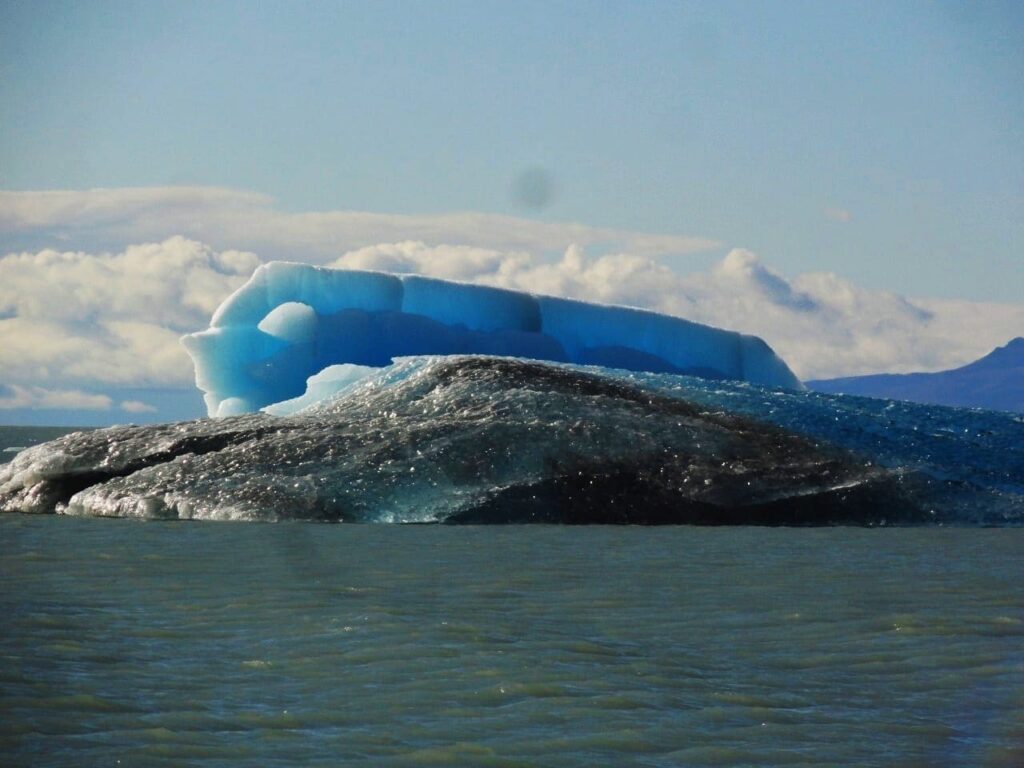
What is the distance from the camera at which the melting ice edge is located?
1112 cm

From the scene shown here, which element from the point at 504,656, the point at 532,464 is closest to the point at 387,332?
the point at 532,464

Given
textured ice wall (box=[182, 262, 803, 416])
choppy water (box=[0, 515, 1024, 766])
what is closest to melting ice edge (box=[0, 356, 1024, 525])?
choppy water (box=[0, 515, 1024, 766])

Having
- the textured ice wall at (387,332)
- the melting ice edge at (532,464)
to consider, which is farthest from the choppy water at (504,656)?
the textured ice wall at (387,332)

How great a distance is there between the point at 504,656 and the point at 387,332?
12203 mm

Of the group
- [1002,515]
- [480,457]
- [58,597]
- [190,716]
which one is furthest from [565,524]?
[190,716]

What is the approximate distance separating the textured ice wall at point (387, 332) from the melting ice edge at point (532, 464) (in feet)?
13.3

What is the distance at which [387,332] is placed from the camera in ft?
56.5

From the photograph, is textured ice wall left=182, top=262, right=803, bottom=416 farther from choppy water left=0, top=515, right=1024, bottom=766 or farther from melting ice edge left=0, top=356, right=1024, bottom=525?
choppy water left=0, top=515, right=1024, bottom=766

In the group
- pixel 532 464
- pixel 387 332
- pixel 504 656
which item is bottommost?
pixel 504 656

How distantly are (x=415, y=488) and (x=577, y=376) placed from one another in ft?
8.27

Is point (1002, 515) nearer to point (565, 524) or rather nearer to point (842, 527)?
point (842, 527)

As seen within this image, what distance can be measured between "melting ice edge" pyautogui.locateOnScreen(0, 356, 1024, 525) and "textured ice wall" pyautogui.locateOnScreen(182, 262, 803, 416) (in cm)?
404

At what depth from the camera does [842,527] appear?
11109 millimetres

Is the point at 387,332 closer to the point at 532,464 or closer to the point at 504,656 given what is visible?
the point at 532,464
